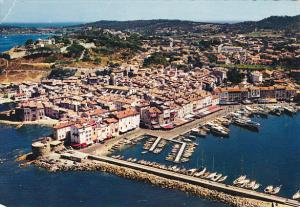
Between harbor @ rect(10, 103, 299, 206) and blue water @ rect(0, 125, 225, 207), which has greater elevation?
harbor @ rect(10, 103, 299, 206)

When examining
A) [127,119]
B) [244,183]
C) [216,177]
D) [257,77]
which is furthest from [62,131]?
[257,77]

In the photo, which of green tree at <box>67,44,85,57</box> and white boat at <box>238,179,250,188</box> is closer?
white boat at <box>238,179,250,188</box>

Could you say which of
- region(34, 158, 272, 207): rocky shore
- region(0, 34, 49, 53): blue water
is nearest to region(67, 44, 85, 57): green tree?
region(0, 34, 49, 53): blue water

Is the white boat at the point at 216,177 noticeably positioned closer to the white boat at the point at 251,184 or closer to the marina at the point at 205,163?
the marina at the point at 205,163

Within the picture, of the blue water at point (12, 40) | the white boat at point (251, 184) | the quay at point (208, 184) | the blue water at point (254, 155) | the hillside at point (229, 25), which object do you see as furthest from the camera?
the hillside at point (229, 25)

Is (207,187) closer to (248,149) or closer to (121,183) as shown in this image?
(121,183)

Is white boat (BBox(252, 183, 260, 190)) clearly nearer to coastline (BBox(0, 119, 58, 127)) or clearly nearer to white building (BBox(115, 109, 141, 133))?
white building (BBox(115, 109, 141, 133))

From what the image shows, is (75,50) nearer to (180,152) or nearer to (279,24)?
(180,152)

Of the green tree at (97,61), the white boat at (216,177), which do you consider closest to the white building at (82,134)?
the white boat at (216,177)
